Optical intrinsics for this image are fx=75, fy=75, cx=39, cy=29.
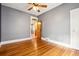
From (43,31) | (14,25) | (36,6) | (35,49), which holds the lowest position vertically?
(35,49)

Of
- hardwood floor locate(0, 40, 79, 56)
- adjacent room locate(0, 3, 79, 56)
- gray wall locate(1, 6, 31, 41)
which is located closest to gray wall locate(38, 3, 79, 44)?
adjacent room locate(0, 3, 79, 56)

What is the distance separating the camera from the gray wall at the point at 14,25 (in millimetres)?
1737

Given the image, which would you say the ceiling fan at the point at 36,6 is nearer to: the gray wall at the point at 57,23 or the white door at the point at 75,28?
the gray wall at the point at 57,23

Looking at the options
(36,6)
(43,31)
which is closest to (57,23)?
(43,31)

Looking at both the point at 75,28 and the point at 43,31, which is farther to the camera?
the point at 43,31

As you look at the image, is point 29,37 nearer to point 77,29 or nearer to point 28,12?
point 28,12

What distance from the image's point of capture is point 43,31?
1.66 metres

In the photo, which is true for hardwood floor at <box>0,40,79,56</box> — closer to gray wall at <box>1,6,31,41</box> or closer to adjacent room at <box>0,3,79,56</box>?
adjacent room at <box>0,3,79,56</box>

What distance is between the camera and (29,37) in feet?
5.66

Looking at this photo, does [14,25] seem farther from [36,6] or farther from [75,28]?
[75,28]

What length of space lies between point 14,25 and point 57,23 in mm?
1071

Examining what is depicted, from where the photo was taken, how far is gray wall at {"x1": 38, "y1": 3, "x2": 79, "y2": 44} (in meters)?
1.58

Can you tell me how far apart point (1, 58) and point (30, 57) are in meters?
0.50

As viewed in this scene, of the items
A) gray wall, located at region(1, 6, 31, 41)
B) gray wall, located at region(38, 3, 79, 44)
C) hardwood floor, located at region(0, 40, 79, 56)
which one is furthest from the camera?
gray wall, located at region(1, 6, 31, 41)
